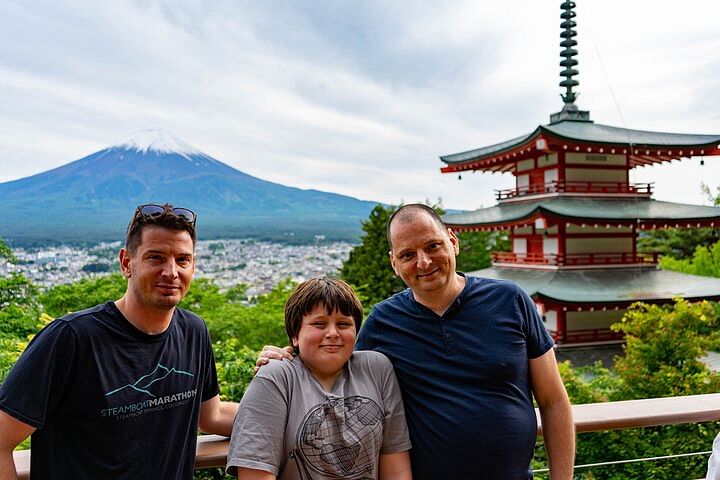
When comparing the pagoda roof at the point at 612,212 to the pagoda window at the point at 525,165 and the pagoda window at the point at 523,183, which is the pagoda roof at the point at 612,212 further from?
the pagoda window at the point at 525,165

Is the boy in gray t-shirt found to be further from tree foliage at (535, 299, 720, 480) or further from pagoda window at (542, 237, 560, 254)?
pagoda window at (542, 237, 560, 254)

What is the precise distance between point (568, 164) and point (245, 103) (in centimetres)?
7022

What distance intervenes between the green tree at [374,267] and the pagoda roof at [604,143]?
23.1 feet

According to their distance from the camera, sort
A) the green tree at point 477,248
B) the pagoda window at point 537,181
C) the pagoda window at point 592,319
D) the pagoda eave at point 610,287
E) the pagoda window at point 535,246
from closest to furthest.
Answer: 1. the pagoda eave at point 610,287
2. the pagoda window at point 592,319
3. the pagoda window at point 537,181
4. the pagoda window at point 535,246
5. the green tree at point 477,248

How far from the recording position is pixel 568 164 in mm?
14422

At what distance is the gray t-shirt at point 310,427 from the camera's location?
150cm

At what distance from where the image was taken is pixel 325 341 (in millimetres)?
1625

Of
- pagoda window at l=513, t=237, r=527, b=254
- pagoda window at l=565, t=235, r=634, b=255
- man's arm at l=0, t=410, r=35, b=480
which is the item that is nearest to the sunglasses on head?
man's arm at l=0, t=410, r=35, b=480

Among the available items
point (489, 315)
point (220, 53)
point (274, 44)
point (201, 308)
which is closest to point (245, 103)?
point (220, 53)

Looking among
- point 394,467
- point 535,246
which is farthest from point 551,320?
point 394,467

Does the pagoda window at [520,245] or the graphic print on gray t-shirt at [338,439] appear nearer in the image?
the graphic print on gray t-shirt at [338,439]

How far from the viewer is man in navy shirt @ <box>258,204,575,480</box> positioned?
1.68m

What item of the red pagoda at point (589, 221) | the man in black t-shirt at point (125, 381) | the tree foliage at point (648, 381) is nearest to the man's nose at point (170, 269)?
the man in black t-shirt at point (125, 381)

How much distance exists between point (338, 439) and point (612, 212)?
13.7 metres
